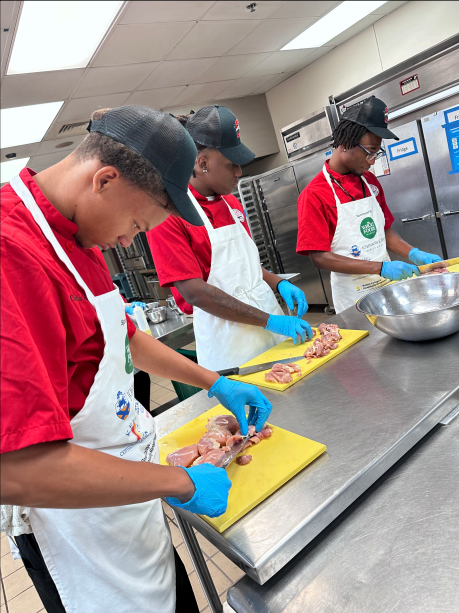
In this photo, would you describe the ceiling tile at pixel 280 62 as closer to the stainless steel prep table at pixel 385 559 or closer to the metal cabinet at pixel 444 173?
the metal cabinet at pixel 444 173

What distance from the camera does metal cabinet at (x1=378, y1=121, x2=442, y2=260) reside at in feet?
13.6

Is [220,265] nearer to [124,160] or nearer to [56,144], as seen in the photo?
[124,160]

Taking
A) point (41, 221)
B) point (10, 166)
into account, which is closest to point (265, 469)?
point (41, 221)

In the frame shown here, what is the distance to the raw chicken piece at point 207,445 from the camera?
120cm

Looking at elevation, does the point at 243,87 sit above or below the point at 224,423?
above

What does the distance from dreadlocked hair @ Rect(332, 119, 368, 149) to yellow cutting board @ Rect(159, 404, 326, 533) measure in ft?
6.06

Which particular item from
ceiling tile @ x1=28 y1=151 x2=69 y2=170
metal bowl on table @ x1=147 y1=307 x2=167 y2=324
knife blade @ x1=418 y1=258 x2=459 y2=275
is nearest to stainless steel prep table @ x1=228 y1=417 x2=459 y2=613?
knife blade @ x1=418 y1=258 x2=459 y2=275

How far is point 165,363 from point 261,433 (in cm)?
40

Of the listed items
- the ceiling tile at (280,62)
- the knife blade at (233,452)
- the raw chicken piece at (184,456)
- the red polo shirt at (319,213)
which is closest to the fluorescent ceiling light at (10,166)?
the ceiling tile at (280,62)

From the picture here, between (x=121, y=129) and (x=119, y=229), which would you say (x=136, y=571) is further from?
(x=121, y=129)

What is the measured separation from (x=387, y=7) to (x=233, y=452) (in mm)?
5924

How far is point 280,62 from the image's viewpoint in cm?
599

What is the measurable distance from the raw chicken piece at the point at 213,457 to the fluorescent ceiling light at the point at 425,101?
4.00 meters

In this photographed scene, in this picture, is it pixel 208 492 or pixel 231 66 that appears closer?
pixel 208 492
